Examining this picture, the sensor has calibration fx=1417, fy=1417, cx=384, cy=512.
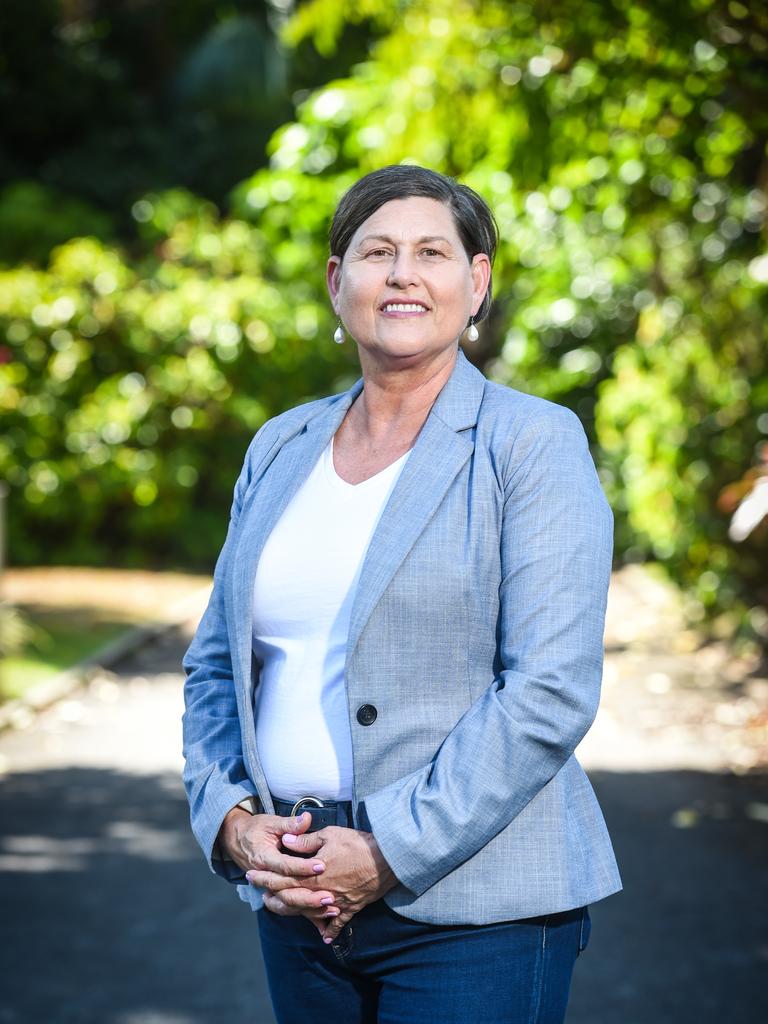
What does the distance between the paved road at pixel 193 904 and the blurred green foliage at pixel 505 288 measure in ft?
8.02

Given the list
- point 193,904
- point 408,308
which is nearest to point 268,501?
point 408,308

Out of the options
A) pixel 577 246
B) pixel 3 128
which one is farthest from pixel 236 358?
pixel 3 128

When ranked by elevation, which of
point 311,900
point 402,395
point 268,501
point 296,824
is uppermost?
point 402,395

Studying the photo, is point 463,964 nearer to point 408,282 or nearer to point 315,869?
point 315,869

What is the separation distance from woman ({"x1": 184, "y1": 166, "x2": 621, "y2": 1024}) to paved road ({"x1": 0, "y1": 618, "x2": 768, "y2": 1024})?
2.51 meters

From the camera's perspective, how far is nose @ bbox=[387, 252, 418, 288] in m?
2.28

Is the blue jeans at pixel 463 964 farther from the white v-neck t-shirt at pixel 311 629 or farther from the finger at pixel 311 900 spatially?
the white v-neck t-shirt at pixel 311 629

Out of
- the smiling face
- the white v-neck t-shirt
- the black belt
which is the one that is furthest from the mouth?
the black belt

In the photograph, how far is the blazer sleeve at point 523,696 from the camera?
2041mm

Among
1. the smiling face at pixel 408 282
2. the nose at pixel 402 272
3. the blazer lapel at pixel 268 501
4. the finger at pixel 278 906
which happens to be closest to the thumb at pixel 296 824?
the finger at pixel 278 906

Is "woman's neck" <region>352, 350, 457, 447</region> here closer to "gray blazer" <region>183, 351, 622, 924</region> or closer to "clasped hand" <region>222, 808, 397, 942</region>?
"gray blazer" <region>183, 351, 622, 924</region>

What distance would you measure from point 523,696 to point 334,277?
85 centimetres

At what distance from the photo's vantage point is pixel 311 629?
229 cm

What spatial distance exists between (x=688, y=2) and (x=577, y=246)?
144 inches
